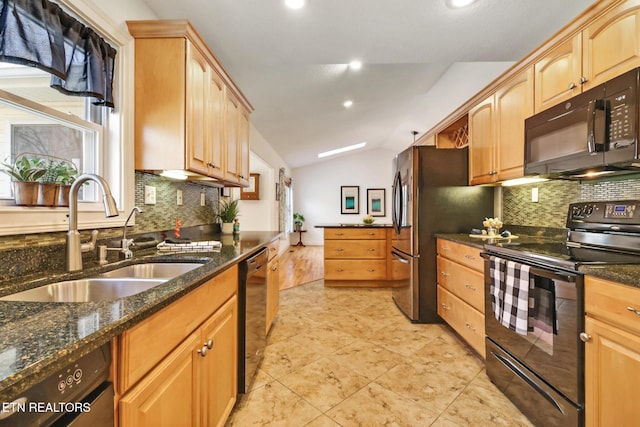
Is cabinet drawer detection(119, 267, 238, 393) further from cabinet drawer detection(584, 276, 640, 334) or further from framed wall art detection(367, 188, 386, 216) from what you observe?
framed wall art detection(367, 188, 386, 216)

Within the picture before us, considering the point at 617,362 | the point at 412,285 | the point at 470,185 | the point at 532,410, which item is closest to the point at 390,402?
the point at 532,410

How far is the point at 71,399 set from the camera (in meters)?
0.55

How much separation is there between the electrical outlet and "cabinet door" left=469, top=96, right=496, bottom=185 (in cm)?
252

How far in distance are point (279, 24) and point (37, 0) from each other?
116 centimetres

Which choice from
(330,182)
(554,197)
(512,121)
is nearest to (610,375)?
(554,197)

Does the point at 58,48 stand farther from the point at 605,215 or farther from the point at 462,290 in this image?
the point at 462,290

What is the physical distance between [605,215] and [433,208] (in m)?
1.32

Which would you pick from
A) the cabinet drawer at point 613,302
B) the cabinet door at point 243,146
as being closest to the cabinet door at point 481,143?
the cabinet drawer at point 613,302

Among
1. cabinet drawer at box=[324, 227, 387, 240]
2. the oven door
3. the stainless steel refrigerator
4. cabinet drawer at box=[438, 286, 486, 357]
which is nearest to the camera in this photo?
the oven door

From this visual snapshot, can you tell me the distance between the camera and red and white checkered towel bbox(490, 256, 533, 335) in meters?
1.51

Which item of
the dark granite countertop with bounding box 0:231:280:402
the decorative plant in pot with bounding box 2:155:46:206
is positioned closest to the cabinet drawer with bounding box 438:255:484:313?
the dark granite countertop with bounding box 0:231:280:402

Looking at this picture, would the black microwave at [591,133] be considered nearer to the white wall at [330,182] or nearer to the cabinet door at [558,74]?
the cabinet door at [558,74]

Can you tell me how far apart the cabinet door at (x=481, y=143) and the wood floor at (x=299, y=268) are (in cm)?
275

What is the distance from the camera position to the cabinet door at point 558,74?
162 cm
